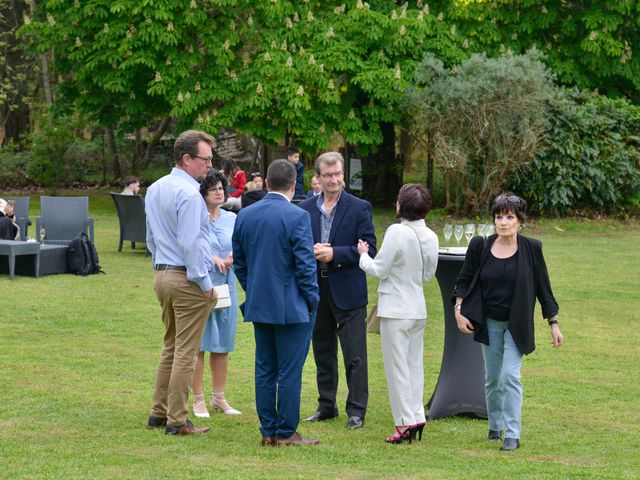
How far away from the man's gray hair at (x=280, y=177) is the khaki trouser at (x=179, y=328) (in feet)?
2.65

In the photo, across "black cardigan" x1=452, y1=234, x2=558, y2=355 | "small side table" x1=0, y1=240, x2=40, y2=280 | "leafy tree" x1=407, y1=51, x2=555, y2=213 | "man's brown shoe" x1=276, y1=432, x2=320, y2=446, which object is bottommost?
"man's brown shoe" x1=276, y1=432, x2=320, y2=446

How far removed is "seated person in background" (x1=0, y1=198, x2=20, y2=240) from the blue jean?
11113 millimetres

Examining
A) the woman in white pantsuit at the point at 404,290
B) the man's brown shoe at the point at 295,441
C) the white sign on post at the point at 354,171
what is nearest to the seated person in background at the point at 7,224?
the woman in white pantsuit at the point at 404,290

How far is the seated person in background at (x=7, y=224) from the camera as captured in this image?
16.9 meters

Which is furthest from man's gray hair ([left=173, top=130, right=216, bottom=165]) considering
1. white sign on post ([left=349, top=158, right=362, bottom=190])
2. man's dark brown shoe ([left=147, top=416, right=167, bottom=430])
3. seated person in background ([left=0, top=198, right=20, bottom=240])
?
white sign on post ([left=349, top=158, right=362, bottom=190])

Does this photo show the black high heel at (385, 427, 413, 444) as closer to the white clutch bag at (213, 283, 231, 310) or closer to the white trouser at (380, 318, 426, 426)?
the white trouser at (380, 318, 426, 426)

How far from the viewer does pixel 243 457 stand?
6.84 meters

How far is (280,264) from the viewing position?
699 centimetres

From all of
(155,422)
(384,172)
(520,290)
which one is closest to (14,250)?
(155,422)

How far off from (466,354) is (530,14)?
22.1 metres

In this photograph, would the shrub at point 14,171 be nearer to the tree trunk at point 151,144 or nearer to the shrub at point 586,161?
the tree trunk at point 151,144

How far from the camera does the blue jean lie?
7227 millimetres

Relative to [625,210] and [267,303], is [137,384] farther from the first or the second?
[625,210]

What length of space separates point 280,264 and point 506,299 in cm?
144
